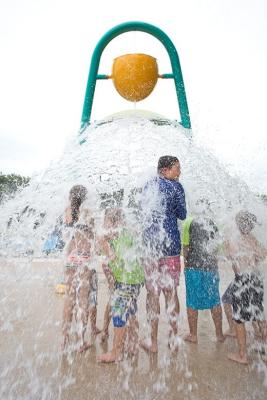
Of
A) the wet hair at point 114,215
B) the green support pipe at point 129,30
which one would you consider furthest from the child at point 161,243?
the green support pipe at point 129,30

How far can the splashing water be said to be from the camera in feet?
8.64

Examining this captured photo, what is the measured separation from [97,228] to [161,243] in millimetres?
610

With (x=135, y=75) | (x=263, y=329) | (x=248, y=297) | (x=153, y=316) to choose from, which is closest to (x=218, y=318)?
(x=263, y=329)

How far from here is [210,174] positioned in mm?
4840

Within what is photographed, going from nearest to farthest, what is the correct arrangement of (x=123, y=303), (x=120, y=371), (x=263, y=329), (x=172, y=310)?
(x=120, y=371)
(x=123, y=303)
(x=263, y=329)
(x=172, y=310)

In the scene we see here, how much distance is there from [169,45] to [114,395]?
5.07 meters

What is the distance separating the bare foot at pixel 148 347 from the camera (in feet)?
10.5

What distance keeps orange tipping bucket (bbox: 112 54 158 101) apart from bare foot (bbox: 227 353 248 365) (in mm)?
3833

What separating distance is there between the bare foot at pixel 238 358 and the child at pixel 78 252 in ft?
4.31

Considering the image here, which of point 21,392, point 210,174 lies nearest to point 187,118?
point 210,174

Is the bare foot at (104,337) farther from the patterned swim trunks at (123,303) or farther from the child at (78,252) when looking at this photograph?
the patterned swim trunks at (123,303)

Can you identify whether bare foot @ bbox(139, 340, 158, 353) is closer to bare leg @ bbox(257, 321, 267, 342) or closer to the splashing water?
the splashing water

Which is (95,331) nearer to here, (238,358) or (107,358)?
(107,358)

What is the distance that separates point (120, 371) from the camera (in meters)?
2.84
